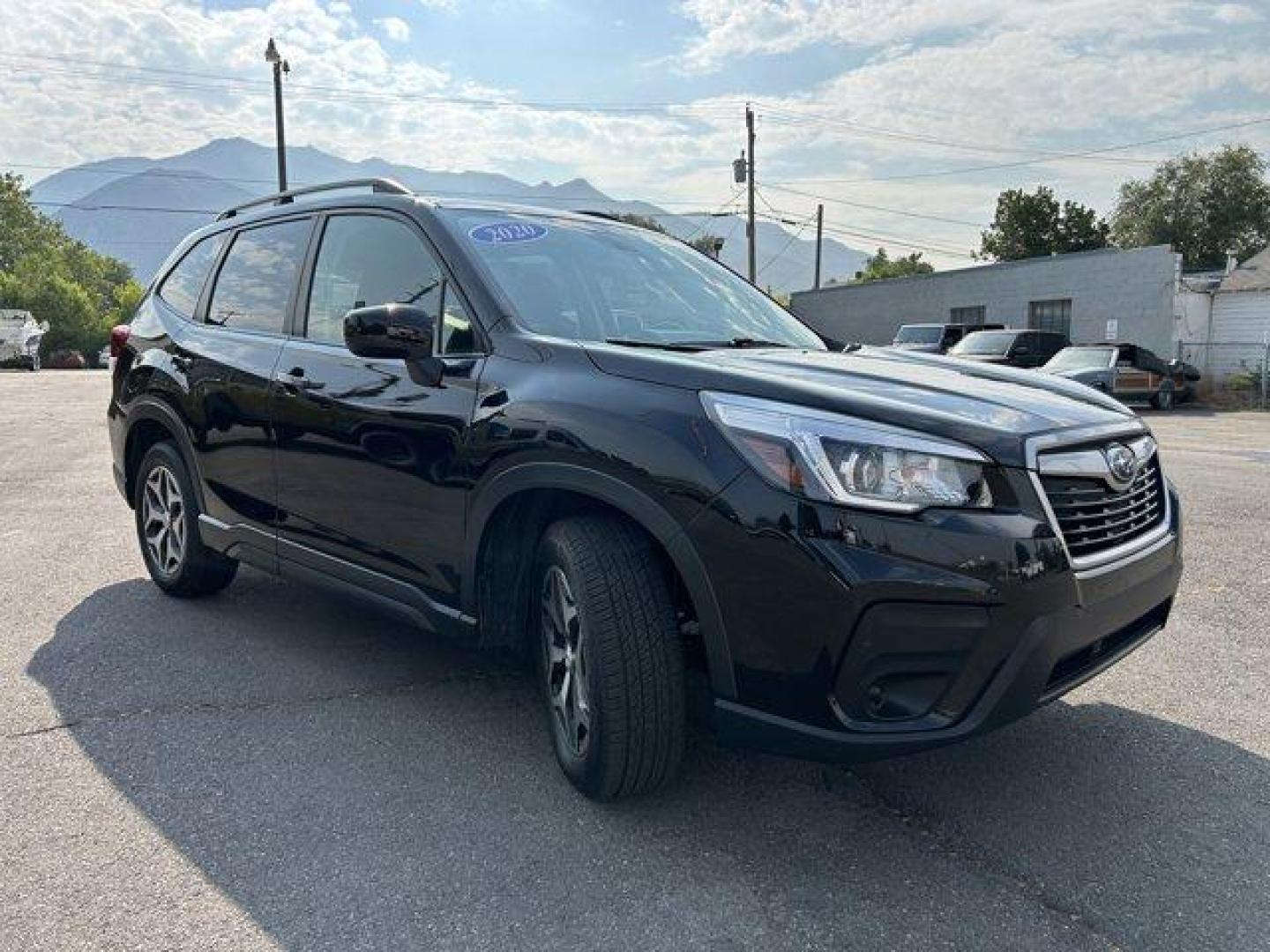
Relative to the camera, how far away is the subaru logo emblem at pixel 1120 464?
260 cm

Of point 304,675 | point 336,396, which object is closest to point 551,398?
point 336,396

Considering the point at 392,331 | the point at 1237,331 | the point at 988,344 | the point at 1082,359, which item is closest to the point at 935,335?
the point at 988,344

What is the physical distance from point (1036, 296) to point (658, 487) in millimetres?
29491

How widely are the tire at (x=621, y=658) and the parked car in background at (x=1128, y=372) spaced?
1684 centimetres

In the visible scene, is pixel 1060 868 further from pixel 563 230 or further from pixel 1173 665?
pixel 563 230

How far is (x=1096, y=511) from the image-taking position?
252 centimetres

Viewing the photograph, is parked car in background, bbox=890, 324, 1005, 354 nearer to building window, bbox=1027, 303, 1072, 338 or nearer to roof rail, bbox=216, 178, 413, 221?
building window, bbox=1027, 303, 1072, 338

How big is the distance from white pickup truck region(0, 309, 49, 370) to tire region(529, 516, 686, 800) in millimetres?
46701

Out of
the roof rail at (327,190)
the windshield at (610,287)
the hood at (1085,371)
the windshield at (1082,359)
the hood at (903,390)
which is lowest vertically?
the hood at (1085,371)

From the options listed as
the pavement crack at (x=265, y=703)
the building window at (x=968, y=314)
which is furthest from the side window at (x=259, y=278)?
the building window at (x=968, y=314)

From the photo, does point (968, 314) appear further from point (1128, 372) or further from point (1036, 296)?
point (1128, 372)

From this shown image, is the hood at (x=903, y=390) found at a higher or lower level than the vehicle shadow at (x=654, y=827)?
higher

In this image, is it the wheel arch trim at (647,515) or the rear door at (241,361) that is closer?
the wheel arch trim at (647,515)

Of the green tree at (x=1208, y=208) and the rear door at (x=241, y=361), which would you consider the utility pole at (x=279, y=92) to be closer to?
the rear door at (x=241, y=361)
